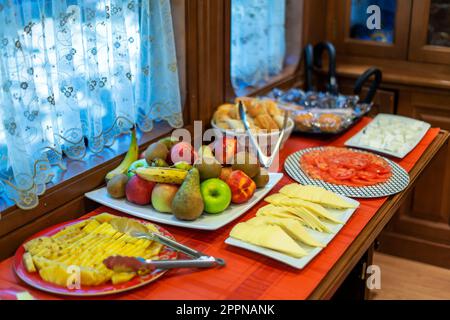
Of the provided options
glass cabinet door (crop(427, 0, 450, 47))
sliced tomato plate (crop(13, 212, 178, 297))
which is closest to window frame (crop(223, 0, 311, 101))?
glass cabinet door (crop(427, 0, 450, 47))

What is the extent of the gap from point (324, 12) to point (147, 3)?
116 cm

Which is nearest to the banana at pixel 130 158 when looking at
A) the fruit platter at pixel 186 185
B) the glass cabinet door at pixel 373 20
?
the fruit platter at pixel 186 185

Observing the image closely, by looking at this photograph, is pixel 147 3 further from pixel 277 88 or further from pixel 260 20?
pixel 277 88

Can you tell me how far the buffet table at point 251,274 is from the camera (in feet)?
4.25

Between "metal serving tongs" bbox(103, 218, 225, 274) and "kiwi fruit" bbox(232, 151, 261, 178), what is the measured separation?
1.10 feet

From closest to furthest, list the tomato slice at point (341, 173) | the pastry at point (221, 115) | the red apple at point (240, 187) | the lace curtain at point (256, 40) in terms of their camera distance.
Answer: the red apple at point (240, 187) → the tomato slice at point (341, 173) → the pastry at point (221, 115) → the lace curtain at point (256, 40)

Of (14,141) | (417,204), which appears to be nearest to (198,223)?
(14,141)

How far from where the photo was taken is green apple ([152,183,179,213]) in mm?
1569

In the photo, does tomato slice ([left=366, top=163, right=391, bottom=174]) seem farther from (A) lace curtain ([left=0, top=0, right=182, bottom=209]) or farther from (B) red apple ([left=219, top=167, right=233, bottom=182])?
(A) lace curtain ([left=0, top=0, right=182, bottom=209])

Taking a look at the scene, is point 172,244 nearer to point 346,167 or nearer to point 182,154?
point 182,154

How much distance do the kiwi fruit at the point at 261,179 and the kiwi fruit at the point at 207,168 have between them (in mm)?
150

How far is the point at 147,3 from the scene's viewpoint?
181 cm

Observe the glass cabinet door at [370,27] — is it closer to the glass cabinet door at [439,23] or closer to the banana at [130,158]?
the glass cabinet door at [439,23]

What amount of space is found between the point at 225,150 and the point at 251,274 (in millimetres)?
464
